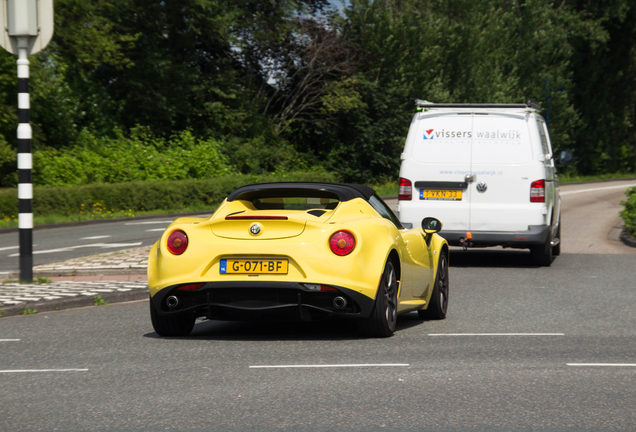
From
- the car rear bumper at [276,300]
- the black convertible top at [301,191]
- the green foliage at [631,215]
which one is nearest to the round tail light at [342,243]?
the car rear bumper at [276,300]

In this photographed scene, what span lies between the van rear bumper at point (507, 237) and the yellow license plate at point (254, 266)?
677cm

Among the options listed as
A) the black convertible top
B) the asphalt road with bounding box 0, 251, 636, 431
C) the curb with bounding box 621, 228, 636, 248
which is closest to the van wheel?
the asphalt road with bounding box 0, 251, 636, 431

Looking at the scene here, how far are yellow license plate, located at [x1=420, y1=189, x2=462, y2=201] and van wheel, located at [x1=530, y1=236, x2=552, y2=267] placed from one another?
1393 mm

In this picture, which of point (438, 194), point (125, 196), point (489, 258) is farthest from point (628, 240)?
point (125, 196)

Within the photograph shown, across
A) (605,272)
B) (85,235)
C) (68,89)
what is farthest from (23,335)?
(68,89)

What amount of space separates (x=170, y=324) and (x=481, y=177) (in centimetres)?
699

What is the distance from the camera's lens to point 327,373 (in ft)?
18.9

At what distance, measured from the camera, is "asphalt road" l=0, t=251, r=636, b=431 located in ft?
15.2

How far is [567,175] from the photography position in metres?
55.8

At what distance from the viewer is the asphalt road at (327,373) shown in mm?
4637

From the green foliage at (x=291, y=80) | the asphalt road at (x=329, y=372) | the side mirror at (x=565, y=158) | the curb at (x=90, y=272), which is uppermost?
the green foliage at (x=291, y=80)

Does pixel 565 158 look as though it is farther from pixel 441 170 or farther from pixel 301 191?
pixel 301 191

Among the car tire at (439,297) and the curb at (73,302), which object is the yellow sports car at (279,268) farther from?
the curb at (73,302)

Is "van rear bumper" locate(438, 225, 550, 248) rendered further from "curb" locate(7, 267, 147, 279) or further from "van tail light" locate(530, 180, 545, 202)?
"curb" locate(7, 267, 147, 279)
